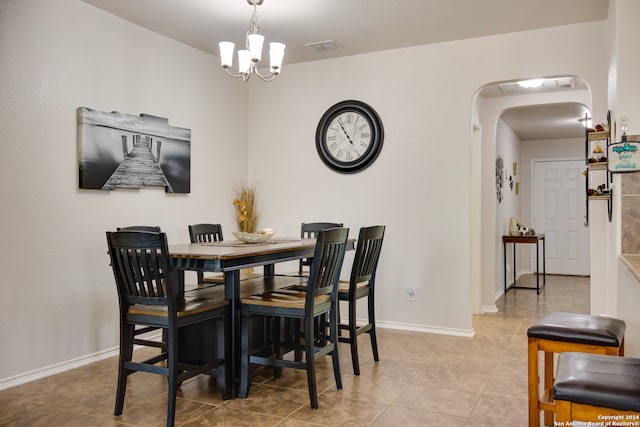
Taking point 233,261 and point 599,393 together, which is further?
point 233,261

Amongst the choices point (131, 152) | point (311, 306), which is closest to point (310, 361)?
point (311, 306)

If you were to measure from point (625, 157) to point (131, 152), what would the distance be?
132 inches

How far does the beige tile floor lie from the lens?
2.71m

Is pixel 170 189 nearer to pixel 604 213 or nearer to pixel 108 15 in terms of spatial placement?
pixel 108 15

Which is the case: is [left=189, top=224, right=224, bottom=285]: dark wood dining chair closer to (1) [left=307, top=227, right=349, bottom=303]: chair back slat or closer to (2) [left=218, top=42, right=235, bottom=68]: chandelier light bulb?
(1) [left=307, top=227, right=349, bottom=303]: chair back slat

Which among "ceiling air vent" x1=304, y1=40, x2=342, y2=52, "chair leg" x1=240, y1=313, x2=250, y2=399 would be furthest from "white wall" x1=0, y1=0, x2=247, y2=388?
"chair leg" x1=240, y1=313, x2=250, y2=399

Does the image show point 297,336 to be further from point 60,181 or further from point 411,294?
point 60,181

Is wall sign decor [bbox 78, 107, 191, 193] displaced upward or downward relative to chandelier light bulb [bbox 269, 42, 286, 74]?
downward

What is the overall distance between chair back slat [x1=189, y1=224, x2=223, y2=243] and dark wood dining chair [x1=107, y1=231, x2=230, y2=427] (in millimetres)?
1119

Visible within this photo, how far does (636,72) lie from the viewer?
3.02 metres

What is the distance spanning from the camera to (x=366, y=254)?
3525 millimetres

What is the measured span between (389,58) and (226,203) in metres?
2.10

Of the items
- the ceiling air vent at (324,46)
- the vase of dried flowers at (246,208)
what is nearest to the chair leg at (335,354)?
the vase of dried flowers at (246,208)

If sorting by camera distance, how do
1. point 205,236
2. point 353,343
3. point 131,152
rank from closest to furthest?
point 353,343 < point 131,152 < point 205,236
